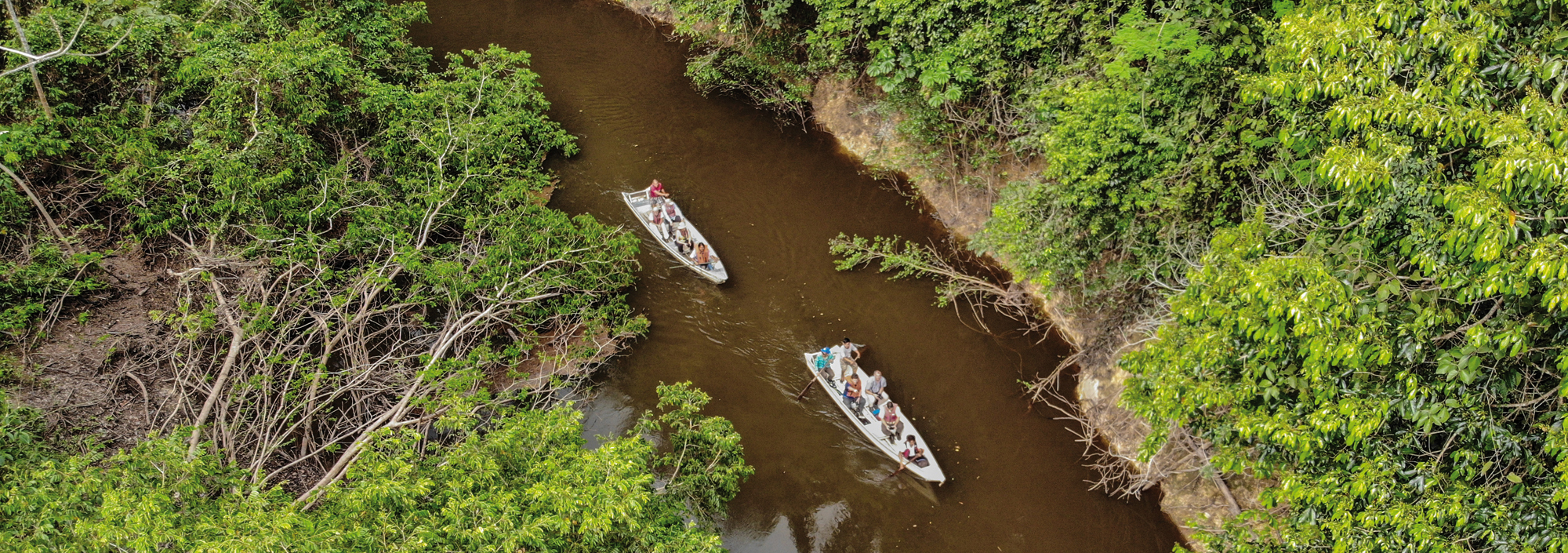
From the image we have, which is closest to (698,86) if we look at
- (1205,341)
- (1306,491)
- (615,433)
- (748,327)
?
(748,327)

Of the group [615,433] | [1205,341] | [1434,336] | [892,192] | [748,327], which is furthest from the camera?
[892,192]

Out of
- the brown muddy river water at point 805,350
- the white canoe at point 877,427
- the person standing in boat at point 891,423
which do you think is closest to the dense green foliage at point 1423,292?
the brown muddy river water at point 805,350

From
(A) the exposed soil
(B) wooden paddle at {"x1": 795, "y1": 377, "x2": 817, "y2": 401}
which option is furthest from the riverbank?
(A) the exposed soil

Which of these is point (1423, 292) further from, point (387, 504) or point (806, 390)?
point (387, 504)

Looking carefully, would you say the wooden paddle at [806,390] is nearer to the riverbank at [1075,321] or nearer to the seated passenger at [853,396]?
the seated passenger at [853,396]

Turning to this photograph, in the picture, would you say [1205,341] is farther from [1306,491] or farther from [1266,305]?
[1306,491]

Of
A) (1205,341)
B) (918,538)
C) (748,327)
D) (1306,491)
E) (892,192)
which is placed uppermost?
(1205,341)
